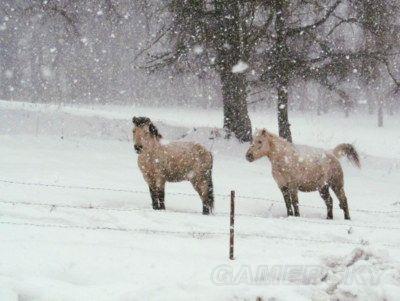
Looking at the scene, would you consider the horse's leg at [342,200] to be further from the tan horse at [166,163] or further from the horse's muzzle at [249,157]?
the tan horse at [166,163]

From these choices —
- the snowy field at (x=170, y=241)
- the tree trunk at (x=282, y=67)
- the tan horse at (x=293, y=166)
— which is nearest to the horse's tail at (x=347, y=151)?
the tan horse at (x=293, y=166)

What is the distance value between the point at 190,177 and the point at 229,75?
28.4ft

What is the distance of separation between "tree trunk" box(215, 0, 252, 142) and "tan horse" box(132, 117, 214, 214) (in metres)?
7.63

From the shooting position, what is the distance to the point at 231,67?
704 inches

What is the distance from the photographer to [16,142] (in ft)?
53.0

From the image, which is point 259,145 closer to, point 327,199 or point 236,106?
point 327,199

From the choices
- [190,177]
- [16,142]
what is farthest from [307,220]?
[16,142]

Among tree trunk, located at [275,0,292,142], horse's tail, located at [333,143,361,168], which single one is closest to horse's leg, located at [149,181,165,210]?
horse's tail, located at [333,143,361,168]

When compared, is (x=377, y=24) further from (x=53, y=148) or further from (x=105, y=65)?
(x=105, y=65)

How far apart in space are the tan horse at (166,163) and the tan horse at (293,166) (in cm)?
106

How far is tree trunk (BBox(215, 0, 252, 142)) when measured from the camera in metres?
17.1

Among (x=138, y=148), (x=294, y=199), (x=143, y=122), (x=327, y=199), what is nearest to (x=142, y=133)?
(x=143, y=122)

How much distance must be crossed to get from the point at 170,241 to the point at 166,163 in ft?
8.72

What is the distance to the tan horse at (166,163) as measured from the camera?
980 centimetres
